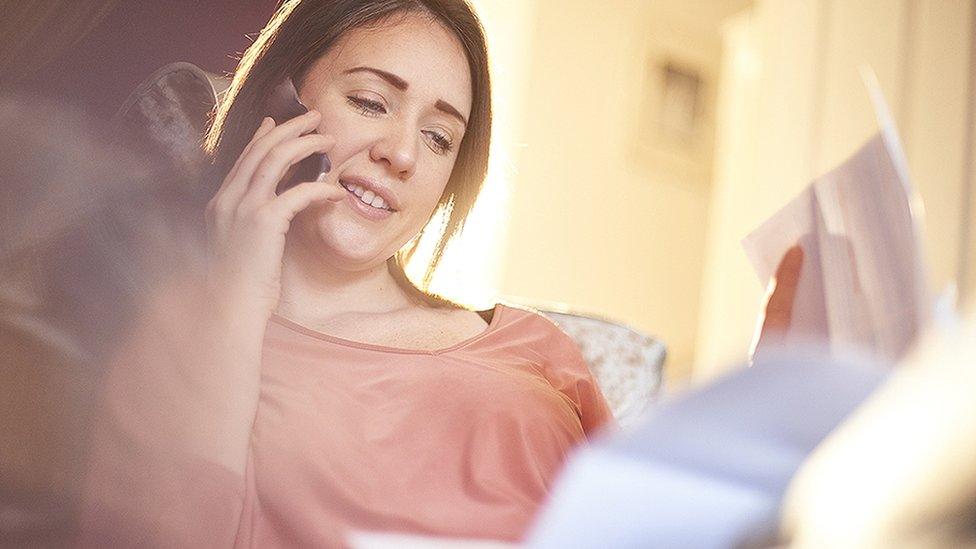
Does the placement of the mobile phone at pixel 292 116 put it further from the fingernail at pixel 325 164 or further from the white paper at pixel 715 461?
the white paper at pixel 715 461

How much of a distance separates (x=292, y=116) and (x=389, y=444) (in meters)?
0.22

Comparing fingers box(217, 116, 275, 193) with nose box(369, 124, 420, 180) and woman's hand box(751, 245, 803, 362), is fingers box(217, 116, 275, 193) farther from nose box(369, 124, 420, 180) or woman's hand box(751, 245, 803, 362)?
woman's hand box(751, 245, 803, 362)

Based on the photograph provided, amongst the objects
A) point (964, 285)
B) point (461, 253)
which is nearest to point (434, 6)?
point (461, 253)

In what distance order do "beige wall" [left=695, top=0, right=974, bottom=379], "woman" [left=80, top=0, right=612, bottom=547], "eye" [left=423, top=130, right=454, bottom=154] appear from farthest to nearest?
"beige wall" [left=695, top=0, right=974, bottom=379] → "eye" [left=423, top=130, right=454, bottom=154] → "woman" [left=80, top=0, right=612, bottom=547]

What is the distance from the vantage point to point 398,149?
0.68 m

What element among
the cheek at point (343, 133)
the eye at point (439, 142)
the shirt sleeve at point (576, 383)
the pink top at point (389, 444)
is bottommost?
the pink top at point (389, 444)

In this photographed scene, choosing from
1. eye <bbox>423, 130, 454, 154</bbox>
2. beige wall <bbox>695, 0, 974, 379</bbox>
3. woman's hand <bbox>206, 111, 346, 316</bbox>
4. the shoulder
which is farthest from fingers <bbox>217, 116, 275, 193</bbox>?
beige wall <bbox>695, 0, 974, 379</bbox>

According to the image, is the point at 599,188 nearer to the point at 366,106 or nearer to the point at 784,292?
the point at 784,292

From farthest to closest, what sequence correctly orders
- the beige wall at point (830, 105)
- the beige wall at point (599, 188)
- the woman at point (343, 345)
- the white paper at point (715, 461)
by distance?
the beige wall at point (830, 105), the beige wall at point (599, 188), the woman at point (343, 345), the white paper at point (715, 461)

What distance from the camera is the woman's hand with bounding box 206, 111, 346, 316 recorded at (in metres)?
0.61

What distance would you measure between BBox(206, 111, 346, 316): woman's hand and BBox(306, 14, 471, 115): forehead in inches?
2.3

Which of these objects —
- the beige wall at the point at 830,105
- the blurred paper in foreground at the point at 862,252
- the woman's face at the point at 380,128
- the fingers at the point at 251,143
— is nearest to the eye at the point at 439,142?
the woman's face at the point at 380,128

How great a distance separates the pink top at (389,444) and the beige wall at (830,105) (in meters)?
0.48

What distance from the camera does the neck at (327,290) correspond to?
639mm
